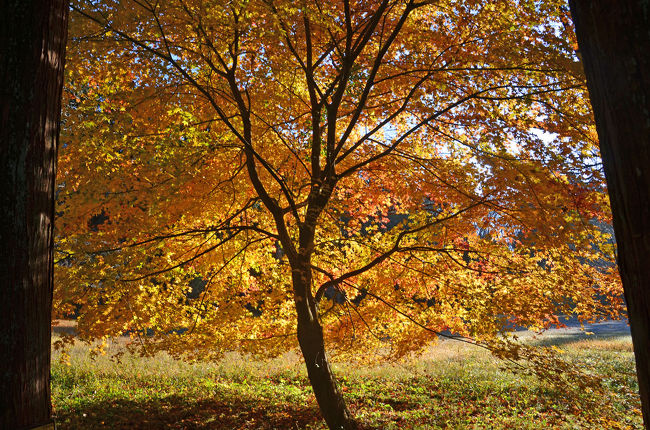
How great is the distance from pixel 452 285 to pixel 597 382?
2.17 meters

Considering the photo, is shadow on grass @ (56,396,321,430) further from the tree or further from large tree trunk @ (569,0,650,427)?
large tree trunk @ (569,0,650,427)

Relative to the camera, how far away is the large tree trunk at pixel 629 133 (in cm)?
157

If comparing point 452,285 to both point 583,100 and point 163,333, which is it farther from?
Result: point 163,333

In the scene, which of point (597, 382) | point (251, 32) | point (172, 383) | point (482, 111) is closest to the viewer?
point (597, 382)

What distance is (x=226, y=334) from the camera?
7.33 meters

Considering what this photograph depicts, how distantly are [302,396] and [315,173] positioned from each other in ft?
19.3

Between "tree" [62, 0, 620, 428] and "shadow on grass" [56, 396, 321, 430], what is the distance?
68.0 inches

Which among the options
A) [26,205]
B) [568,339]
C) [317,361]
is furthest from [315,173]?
[568,339]

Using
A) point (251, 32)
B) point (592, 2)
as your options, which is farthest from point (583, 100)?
point (592, 2)

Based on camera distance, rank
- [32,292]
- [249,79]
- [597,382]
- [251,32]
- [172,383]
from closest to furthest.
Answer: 1. [32,292]
2. [597,382]
3. [251,32]
4. [249,79]
5. [172,383]

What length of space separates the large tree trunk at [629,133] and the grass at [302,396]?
189 inches

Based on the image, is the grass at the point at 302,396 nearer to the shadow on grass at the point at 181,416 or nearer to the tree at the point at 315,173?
the shadow on grass at the point at 181,416

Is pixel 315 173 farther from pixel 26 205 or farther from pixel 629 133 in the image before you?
pixel 629 133

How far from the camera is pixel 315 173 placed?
6.77 m
